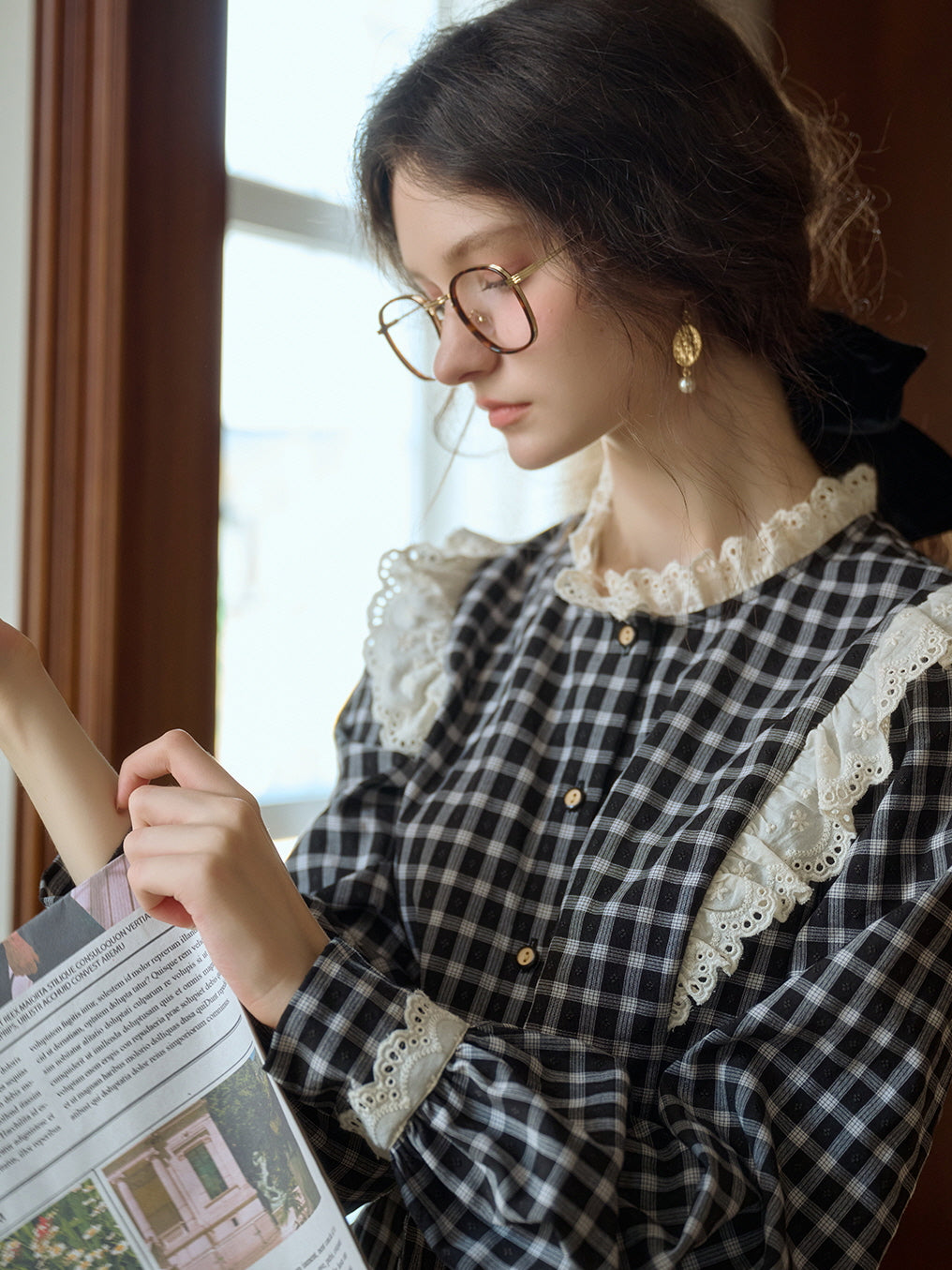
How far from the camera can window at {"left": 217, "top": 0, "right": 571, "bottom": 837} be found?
1252mm

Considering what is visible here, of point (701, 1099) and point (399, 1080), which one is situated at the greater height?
point (399, 1080)

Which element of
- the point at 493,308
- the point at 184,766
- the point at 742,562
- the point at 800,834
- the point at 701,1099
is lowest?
the point at 701,1099

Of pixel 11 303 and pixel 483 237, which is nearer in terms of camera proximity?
pixel 483 237

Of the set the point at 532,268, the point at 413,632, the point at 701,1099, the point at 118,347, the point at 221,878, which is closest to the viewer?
the point at 221,878

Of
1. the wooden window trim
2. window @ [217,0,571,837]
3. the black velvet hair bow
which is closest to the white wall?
the wooden window trim

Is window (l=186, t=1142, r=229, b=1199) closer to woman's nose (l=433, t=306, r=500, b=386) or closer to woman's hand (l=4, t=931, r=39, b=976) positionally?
woman's hand (l=4, t=931, r=39, b=976)

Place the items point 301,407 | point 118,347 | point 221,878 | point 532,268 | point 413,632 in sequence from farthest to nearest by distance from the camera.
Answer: point 301,407, point 413,632, point 118,347, point 532,268, point 221,878

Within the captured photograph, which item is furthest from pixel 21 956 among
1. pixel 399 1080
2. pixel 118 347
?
pixel 118 347

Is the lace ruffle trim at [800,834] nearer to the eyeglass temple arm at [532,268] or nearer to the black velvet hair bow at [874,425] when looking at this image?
the black velvet hair bow at [874,425]

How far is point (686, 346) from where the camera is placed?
1.01 meters

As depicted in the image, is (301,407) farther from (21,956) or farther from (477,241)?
(21,956)

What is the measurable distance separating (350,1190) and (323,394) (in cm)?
96

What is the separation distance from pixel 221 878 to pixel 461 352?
51 cm

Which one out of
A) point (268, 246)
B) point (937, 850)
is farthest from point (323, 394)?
point (937, 850)
